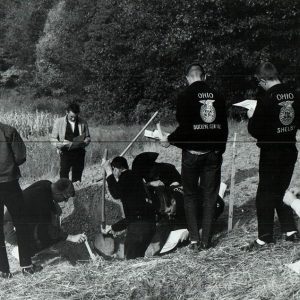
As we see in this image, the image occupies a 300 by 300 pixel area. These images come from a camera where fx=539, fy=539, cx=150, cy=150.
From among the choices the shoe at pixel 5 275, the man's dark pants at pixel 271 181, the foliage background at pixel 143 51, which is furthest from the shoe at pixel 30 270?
the foliage background at pixel 143 51

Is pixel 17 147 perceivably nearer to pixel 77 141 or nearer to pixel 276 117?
pixel 276 117

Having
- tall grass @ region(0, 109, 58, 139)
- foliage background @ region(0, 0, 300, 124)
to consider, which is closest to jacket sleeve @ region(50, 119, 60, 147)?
tall grass @ region(0, 109, 58, 139)

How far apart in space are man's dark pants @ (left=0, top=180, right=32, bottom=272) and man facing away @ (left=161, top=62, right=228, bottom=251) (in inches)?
53.1

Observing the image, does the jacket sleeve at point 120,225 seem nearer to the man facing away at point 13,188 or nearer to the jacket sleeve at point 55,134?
the man facing away at point 13,188

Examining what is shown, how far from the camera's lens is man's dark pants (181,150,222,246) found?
14.5 ft

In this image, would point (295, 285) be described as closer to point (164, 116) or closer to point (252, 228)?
point (252, 228)

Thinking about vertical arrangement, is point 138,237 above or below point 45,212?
below

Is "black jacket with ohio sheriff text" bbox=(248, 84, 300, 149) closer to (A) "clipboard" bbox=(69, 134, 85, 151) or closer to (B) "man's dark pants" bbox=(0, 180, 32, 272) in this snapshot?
(B) "man's dark pants" bbox=(0, 180, 32, 272)

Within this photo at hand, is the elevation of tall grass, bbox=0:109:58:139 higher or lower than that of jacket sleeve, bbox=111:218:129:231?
higher

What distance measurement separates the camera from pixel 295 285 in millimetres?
3629

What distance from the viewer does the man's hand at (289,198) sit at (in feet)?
14.7

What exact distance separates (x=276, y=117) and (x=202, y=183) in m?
0.85

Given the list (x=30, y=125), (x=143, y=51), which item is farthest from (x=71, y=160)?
→ (x=143, y=51)

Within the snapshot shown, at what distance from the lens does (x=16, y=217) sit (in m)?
4.70
